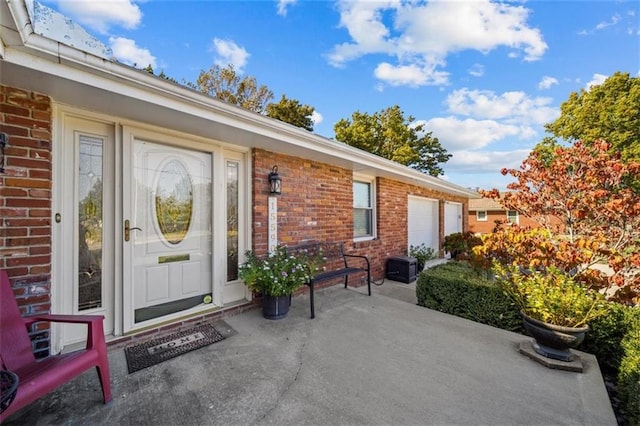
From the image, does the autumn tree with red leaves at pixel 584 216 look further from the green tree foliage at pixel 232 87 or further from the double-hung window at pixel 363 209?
the green tree foliage at pixel 232 87

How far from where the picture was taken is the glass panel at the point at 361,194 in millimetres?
6152

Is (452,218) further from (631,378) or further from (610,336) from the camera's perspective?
(631,378)

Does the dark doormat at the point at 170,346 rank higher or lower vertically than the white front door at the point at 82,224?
lower

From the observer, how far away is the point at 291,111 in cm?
1370

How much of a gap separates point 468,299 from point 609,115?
623 inches

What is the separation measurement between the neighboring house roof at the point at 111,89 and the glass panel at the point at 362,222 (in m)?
2.71

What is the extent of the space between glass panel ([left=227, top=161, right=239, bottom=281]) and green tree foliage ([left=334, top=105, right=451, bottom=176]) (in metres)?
14.0

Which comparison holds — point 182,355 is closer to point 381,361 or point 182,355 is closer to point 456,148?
point 381,361

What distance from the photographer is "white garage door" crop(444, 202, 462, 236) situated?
10.1 meters

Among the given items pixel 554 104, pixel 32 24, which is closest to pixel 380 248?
pixel 32 24

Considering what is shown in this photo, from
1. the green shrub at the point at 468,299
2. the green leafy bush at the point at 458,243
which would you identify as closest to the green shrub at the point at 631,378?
the green shrub at the point at 468,299

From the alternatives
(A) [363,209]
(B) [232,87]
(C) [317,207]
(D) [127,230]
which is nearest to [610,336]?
(C) [317,207]

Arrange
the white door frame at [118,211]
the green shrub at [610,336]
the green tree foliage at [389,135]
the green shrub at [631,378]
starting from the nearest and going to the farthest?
the green shrub at [631,378]
the white door frame at [118,211]
the green shrub at [610,336]
the green tree foliage at [389,135]

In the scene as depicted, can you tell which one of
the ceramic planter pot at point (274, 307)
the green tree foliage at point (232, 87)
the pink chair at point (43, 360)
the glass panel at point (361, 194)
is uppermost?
the green tree foliage at point (232, 87)
